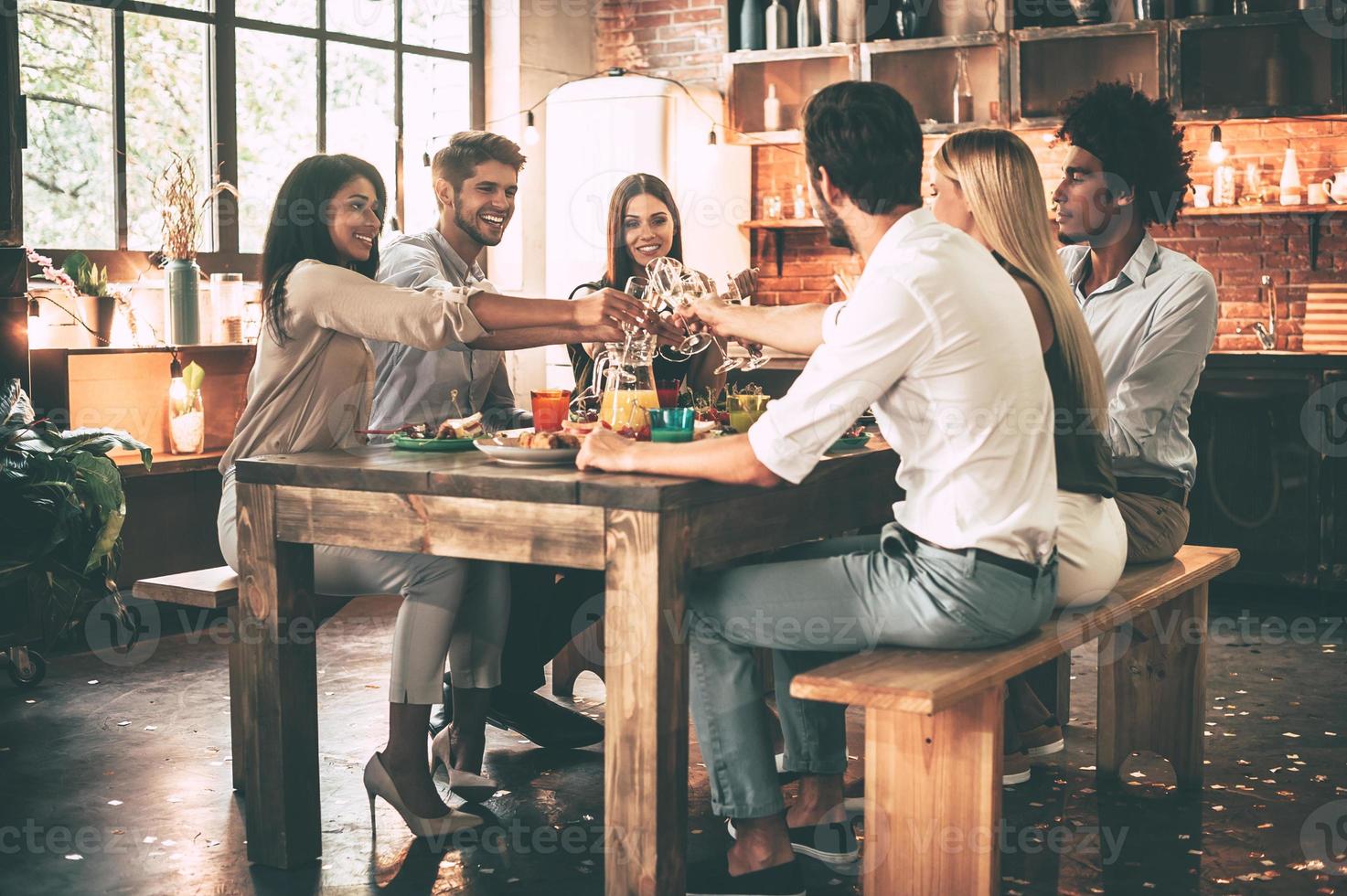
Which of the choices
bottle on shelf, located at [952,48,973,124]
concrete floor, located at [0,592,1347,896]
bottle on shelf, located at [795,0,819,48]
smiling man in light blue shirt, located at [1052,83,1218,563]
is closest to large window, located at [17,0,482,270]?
bottle on shelf, located at [795,0,819,48]

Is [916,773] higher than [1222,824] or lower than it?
higher

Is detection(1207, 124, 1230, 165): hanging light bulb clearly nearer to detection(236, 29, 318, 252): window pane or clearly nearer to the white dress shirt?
detection(236, 29, 318, 252): window pane

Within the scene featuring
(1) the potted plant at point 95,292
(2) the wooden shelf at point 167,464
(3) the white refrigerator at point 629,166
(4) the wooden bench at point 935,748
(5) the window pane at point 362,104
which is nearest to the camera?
(4) the wooden bench at point 935,748

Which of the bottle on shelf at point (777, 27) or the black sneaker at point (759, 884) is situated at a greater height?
the bottle on shelf at point (777, 27)

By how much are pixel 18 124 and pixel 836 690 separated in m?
3.34

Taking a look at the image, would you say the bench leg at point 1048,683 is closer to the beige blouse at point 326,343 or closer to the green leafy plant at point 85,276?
the beige blouse at point 326,343

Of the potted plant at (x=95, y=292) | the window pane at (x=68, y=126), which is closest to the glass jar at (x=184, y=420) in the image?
the potted plant at (x=95, y=292)

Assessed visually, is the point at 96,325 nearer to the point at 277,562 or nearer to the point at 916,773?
the point at 277,562

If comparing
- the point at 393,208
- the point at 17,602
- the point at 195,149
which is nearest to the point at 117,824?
the point at 17,602

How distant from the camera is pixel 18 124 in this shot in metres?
4.46

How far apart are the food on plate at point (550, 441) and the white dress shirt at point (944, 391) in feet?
1.27

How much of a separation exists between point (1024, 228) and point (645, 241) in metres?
1.67

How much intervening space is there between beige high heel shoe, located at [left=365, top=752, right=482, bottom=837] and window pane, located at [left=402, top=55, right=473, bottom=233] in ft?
13.8

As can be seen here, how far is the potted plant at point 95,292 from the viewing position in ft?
16.5
